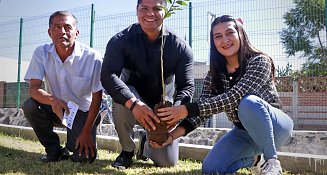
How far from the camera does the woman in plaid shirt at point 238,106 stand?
2176 millimetres

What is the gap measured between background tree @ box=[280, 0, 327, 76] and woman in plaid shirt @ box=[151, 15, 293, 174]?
324cm

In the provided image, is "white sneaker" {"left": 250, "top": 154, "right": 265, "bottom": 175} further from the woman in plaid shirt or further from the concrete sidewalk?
the concrete sidewalk

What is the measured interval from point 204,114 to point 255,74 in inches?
15.5

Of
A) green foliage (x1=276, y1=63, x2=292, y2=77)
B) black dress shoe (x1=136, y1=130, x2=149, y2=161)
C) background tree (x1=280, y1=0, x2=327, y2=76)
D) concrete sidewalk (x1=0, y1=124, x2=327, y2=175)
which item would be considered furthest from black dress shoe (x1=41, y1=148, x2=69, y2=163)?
background tree (x1=280, y1=0, x2=327, y2=76)

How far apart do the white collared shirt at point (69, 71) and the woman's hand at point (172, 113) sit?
37.8 inches

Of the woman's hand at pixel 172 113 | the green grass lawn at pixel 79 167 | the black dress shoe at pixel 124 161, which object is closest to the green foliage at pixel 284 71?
the green grass lawn at pixel 79 167

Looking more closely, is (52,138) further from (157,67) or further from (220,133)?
(220,133)

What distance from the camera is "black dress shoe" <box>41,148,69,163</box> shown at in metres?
3.00

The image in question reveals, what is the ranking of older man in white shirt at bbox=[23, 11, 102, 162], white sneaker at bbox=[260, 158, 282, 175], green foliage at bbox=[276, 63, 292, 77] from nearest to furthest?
1. white sneaker at bbox=[260, 158, 282, 175]
2. older man in white shirt at bbox=[23, 11, 102, 162]
3. green foliage at bbox=[276, 63, 292, 77]

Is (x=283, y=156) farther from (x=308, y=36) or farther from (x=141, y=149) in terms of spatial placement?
(x=308, y=36)

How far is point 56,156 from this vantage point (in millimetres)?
3064

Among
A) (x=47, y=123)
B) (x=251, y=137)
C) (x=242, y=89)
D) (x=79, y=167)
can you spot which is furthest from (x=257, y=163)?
(x=47, y=123)

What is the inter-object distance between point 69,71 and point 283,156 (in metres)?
1.84

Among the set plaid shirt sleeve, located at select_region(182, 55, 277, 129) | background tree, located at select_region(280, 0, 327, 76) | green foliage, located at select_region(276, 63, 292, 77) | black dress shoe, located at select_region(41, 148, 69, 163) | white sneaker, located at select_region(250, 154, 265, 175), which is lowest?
black dress shoe, located at select_region(41, 148, 69, 163)
